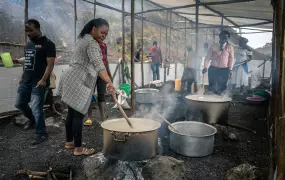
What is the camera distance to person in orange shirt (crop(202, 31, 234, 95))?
21.9 ft

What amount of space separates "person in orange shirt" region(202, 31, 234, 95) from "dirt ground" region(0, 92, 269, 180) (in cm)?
161

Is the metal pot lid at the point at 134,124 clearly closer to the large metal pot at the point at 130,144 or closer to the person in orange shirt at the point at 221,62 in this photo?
the large metal pot at the point at 130,144

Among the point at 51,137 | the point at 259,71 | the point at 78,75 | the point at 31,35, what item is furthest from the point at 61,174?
the point at 259,71

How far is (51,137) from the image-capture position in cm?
486

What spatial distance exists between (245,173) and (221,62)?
4147 millimetres

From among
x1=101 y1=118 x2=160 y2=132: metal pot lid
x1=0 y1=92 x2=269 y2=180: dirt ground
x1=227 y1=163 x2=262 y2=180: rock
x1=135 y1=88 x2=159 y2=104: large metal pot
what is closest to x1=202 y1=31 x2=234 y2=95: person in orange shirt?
x1=0 y1=92 x2=269 y2=180: dirt ground

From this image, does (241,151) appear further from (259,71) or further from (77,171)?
(259,71)

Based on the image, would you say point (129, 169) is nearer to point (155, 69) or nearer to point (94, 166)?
point (94, 166)

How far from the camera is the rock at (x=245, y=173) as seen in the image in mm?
3087

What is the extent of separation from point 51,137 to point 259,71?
15.2 meters

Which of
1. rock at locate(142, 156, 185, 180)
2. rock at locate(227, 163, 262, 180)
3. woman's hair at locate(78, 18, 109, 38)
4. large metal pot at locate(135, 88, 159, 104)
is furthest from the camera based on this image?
large metal pot at locate(135, 88, 159, 104)

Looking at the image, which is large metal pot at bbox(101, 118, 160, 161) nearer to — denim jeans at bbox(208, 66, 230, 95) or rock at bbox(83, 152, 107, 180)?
rock at bbox(83, 152, 107, 180)

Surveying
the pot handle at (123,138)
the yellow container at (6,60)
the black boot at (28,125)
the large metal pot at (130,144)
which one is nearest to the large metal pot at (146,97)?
the black boot at (28,125)

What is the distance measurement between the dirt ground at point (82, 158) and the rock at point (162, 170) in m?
0.35
